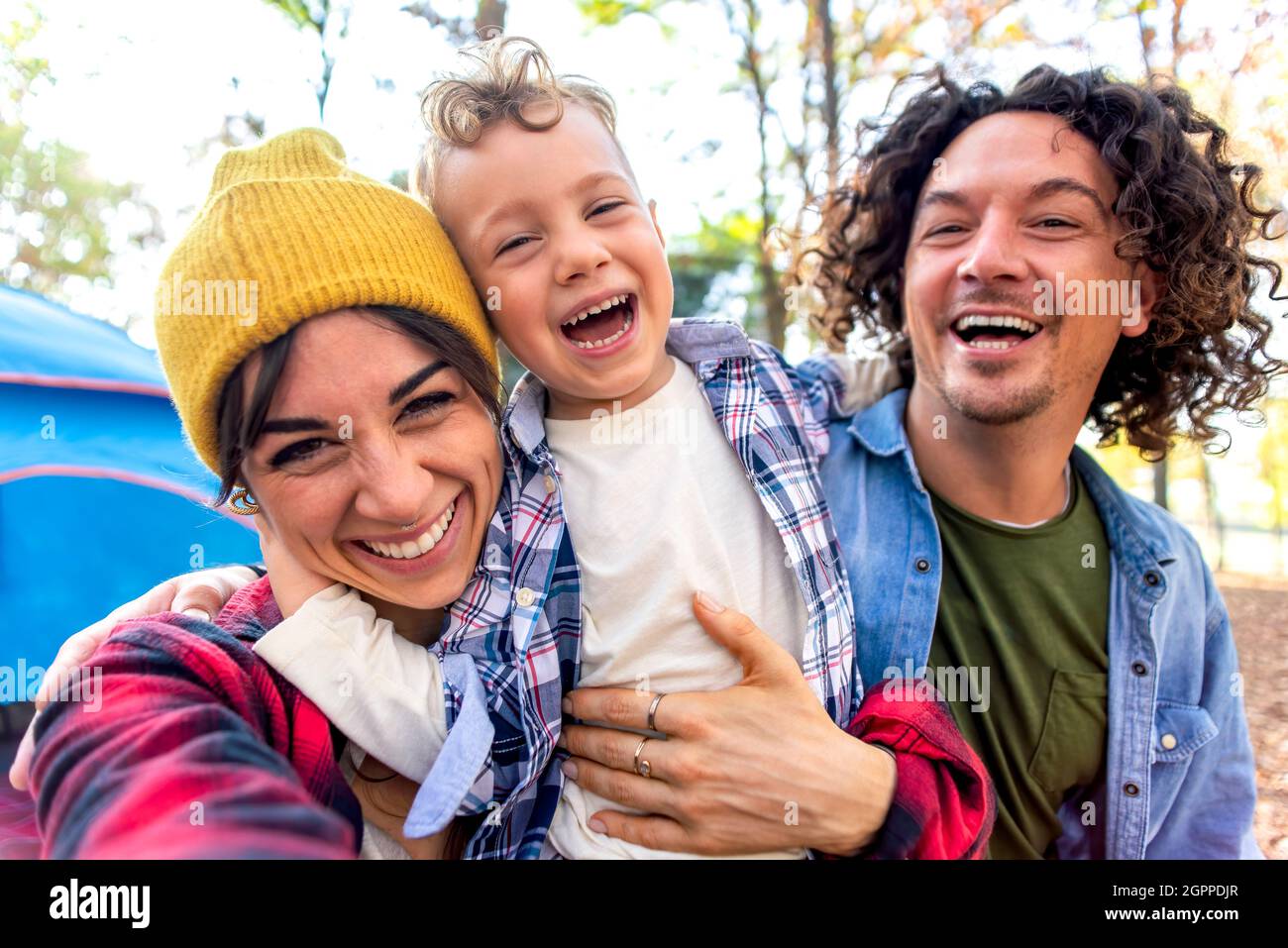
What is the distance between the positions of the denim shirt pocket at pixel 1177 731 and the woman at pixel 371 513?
Result: 28.4 inches

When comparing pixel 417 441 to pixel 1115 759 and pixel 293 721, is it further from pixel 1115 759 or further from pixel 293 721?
pixel 1115 759

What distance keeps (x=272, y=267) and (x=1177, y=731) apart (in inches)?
98.8

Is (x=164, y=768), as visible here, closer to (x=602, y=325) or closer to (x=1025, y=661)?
(x=602, y=325)

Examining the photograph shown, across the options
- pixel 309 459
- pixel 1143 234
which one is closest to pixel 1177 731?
→ pixel 1143 234

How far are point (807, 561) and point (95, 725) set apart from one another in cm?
142

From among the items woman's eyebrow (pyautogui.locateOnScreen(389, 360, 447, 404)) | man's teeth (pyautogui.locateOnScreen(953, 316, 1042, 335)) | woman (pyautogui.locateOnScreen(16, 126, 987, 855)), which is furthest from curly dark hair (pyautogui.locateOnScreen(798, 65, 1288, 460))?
woman's eyebrow (pyautogui.locateOnScreen(389, 360, 447, 404))

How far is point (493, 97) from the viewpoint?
195 centimetres

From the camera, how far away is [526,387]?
2.07 m

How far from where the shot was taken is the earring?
6.14ft

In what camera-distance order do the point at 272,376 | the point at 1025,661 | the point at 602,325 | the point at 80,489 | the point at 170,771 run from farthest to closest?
the point at 80,489 → the point at 1025,661 → the point at 602,325 → the point at 272,376 → the point at 170,771

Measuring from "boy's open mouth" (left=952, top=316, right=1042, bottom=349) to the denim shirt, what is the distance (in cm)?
32

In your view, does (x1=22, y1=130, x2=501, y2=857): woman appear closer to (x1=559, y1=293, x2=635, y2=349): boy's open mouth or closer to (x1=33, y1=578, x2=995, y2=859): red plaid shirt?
(x1=33, y1=578, x2=995, y2=859): red plaid shirt

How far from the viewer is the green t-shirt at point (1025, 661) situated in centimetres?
212

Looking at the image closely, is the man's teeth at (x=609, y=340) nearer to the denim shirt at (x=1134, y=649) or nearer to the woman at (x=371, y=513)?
the woman at (x=371, y=513)
